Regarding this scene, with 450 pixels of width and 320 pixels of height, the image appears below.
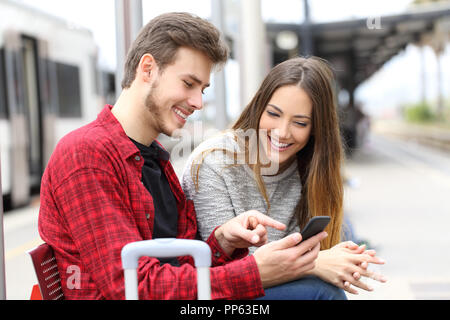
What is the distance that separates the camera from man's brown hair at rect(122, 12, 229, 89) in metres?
1.60

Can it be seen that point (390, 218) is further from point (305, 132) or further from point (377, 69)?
point (377, 69)

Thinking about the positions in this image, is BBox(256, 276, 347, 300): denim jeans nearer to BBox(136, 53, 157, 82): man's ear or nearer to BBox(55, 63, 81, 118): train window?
BBox(136, 53, 157, 82): man's ear

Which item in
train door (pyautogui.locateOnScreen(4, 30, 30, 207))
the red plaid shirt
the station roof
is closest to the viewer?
the red plaid shirt

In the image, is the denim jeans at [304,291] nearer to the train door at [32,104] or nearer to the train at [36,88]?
the train at [36,88]

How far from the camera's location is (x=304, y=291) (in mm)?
1711

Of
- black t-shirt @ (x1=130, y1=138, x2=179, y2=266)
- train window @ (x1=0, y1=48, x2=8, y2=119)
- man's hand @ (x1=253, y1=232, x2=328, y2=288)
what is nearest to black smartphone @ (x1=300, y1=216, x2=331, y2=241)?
man's hand @ (x1=253, y1=232, x2=328, y2=288)

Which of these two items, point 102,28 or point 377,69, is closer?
point 102,28

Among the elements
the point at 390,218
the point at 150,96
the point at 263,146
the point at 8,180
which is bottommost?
the point at 390,218

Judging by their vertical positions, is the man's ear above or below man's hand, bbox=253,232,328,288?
above

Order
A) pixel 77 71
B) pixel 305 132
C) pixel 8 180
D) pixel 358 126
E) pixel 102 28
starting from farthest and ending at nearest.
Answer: pixel 358 126, pixel 77 71, pixel 8 180, pixel 102 28, pixel 305 132

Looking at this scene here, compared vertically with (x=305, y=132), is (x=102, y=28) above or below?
above

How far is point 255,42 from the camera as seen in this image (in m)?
5.40

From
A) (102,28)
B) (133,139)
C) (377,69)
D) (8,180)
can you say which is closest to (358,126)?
(377,69)
